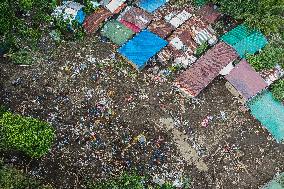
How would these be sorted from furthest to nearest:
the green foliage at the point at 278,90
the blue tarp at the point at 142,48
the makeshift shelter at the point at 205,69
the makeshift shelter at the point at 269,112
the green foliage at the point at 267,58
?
the green foliage at the point at 267,58 → the blue tarp at the point at 142,48 → the green foliage at the point at 278,90 → the makeshift shelter at the point at 205,69 → the makeshift shelter at the point at 269,112

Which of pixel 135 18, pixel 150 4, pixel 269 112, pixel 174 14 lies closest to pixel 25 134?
pixel 135 18

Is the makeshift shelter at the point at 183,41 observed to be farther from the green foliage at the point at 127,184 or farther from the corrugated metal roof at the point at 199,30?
the green foliage at the point at 127,184

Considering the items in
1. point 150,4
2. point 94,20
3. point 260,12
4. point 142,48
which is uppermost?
point 260,12

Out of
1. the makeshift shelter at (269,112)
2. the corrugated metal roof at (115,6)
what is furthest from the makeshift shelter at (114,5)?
the makeshift shelter at (269,112)

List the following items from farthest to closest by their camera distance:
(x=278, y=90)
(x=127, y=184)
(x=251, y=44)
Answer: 1. (x=251, y=44)
2. (x=278, y=90)
3. (x=127, y=184)

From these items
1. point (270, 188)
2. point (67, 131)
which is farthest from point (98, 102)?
point (270, 188)

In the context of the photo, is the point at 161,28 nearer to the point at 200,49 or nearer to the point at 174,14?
the point at 174,14

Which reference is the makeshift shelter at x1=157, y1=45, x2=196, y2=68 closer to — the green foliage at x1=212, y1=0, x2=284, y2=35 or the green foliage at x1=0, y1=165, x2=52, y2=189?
the green foliage at x1=212, y1=0, x2=284, y2=35
